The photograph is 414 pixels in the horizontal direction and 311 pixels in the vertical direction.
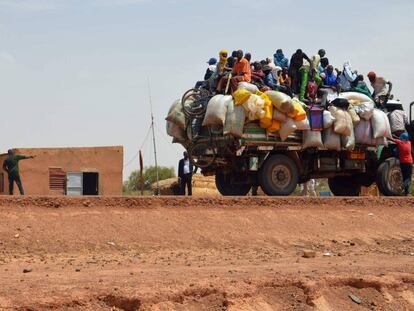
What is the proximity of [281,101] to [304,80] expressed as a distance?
1.60 meters

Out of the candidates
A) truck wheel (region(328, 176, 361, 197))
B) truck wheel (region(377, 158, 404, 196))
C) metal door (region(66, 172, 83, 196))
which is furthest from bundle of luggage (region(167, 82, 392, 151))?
metal door (region(66, 172, 83, 196))

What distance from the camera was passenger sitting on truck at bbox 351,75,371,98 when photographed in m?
18.3

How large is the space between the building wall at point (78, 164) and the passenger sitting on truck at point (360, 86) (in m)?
11.1

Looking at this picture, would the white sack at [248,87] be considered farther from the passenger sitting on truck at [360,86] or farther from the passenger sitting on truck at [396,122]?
the passenger sitting on truck at [396,122]

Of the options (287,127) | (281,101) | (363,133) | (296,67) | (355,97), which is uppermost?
(296,67)

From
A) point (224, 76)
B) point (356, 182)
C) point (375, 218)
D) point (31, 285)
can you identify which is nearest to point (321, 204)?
point (375, 218)

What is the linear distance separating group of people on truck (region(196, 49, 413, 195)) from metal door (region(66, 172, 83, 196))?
34.8 feet

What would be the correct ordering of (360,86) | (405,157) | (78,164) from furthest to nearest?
(78,164)
(360,86)
(405,157)

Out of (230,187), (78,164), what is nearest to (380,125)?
(230,187)

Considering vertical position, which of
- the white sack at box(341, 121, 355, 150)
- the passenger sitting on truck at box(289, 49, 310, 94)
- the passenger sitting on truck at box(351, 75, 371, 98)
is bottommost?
the white sack at box(341, 121, 355, 150)

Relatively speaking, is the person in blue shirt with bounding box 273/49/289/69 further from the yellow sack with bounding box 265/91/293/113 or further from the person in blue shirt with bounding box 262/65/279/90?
the yellow sack with bounding box 265/91/293/113

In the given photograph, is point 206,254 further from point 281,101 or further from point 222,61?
point 222,61

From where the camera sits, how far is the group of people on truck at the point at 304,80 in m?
16.6

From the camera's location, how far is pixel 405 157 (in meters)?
17.5
